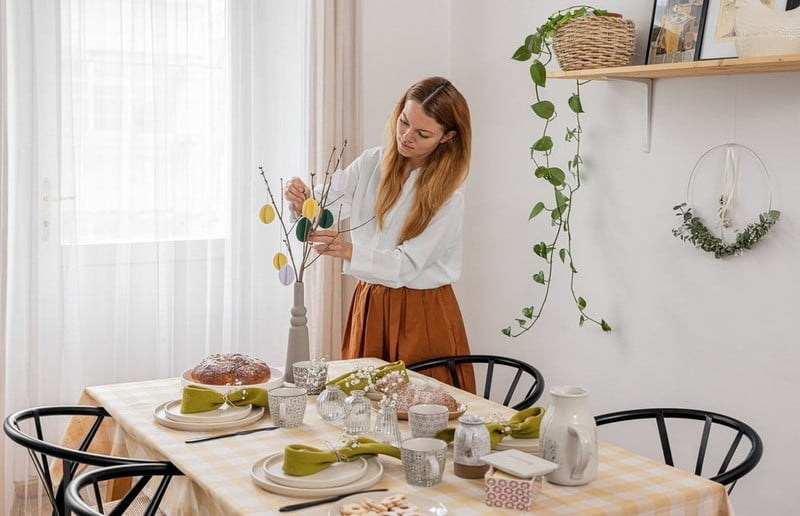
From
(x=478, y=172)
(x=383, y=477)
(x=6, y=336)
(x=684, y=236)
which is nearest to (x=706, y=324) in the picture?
→ (x=684, y=236)

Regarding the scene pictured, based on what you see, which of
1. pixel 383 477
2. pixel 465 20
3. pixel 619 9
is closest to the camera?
pixel 383 477

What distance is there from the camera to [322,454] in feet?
5.51

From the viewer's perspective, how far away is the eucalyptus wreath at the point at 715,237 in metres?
2.62

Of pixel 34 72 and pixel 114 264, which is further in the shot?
pixel 114 264

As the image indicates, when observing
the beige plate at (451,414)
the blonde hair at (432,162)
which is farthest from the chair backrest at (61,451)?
the blonde hair at (432,162)

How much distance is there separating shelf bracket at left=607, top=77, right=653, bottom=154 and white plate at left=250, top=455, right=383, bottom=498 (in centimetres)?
175

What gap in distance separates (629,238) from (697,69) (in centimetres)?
75

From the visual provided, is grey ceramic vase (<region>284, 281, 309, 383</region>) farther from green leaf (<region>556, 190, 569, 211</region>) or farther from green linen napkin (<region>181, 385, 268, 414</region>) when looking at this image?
green leaf (<region>556, 190, 569, 211</region>)

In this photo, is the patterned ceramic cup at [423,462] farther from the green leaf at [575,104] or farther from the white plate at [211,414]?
the green leaf at [575,104]

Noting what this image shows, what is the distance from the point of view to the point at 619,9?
3.11 meters

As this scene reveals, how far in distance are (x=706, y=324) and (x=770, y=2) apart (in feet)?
3.27

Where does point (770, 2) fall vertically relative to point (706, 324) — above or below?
above

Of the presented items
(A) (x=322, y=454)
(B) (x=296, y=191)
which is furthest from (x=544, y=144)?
(A) (x=322, y=454)

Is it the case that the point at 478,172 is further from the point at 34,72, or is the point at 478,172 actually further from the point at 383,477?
the point at 383,477
